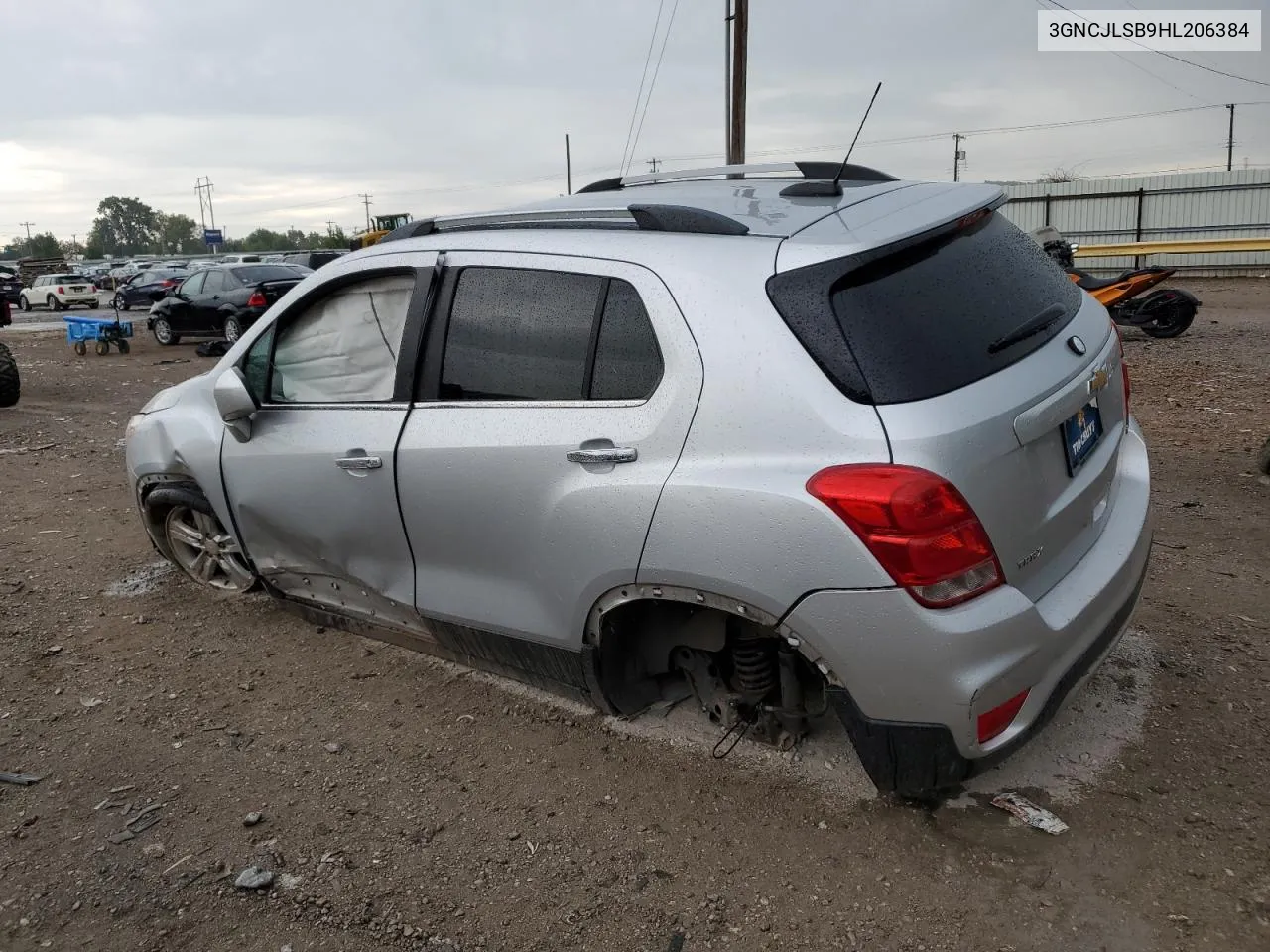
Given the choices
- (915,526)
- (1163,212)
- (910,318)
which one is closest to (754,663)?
(915,526)

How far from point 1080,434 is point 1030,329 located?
1.09 ft

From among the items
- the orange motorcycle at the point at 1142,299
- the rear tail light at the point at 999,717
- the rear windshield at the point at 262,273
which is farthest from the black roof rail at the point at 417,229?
the rear windshield at the point at 262,273

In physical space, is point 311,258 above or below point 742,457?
above

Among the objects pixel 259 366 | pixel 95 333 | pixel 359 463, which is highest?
pixel 259 366

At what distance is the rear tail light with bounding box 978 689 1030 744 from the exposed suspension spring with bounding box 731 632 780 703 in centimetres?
65

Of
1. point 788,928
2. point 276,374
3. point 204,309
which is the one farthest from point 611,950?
point 204,309

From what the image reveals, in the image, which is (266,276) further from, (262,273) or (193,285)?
(193,285)

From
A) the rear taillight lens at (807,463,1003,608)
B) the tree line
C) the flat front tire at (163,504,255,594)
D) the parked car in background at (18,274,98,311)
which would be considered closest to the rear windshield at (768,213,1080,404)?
the rear taillight lens at (807,463,1003,608)

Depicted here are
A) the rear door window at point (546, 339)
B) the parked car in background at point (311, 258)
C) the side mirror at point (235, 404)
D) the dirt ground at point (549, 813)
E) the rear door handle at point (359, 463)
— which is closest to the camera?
the dirt ground at point (549, 813)

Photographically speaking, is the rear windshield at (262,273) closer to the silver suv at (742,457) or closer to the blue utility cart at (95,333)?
the blue utility cart at (95,333)

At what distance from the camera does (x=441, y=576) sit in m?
3.36

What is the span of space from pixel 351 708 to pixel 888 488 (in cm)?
231

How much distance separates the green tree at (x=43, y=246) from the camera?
102 m

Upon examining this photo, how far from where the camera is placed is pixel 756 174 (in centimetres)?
383
